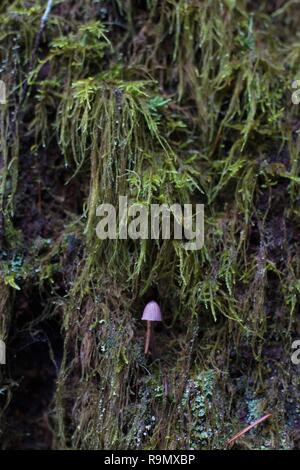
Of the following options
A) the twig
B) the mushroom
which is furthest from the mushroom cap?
the twig

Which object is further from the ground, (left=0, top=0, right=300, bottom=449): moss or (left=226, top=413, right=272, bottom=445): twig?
(left=0, top=0, right=300, bottom=449): moss

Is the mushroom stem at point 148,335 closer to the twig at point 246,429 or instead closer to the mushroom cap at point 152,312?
the mushroom cap at point 152,312

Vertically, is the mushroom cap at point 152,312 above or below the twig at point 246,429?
above

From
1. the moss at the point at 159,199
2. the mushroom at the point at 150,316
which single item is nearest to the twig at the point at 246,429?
the moss at the point at 159,199

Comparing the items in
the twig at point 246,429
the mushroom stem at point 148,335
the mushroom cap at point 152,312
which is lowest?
the twig at point 246,429

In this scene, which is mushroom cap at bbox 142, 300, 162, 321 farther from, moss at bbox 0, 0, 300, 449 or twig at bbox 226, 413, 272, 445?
twig at bbox 226, 413, 272, 445
